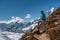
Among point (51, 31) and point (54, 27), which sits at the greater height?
point (54, 27)

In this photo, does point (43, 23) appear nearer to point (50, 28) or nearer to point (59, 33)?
point (50, 28)

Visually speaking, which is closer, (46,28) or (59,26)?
(59,26)

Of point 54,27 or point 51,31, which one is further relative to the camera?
point 54,27

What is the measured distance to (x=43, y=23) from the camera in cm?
3741

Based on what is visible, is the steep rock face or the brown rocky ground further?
the brown rocky ground

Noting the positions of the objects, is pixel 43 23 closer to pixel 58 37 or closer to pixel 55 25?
pixel 55 25

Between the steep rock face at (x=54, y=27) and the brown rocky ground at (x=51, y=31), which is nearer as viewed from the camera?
the steep rock face at (x=54, y=27)

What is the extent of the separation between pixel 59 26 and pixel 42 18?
13.1 ft

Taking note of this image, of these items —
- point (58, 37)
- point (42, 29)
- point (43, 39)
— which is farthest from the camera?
point (42, 29)

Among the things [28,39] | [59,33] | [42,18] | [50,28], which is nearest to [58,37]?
[59,33]

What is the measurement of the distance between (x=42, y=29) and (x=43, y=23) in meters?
1.39

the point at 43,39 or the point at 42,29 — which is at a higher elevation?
the point at 42,29

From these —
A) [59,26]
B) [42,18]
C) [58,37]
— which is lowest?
[58,37]

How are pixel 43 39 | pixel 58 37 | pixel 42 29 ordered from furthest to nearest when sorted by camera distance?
1. pixel 42 29
2. pixel 43 39
3. pixel 58 37
